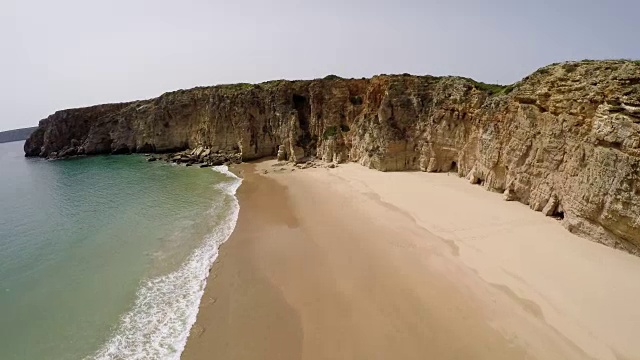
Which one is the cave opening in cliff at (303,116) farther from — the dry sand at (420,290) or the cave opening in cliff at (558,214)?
the cave opening in cliff at (558,214)

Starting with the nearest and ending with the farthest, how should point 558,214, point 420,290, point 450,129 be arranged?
point 420,290 → point 558,214 → point 450,129

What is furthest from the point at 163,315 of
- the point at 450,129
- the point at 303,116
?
the point at 303,116

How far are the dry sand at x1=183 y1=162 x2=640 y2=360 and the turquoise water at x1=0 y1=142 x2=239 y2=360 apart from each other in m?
1.45

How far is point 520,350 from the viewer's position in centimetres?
1031

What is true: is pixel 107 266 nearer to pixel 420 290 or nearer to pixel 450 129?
pixel 420 290

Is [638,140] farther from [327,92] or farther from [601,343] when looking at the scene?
[327,92]

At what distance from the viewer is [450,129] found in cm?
3023

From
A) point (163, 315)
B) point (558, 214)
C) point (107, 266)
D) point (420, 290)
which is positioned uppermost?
point (107, 266)

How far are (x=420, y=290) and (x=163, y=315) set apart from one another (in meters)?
9.90

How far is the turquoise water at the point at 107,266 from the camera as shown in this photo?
464 inches

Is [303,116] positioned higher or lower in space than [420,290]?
higher

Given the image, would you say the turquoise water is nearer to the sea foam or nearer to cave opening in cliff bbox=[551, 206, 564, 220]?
the sea foam

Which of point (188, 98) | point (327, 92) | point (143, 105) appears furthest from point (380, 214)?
point (143, 105)

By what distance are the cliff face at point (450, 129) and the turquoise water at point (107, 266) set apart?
1433cm
